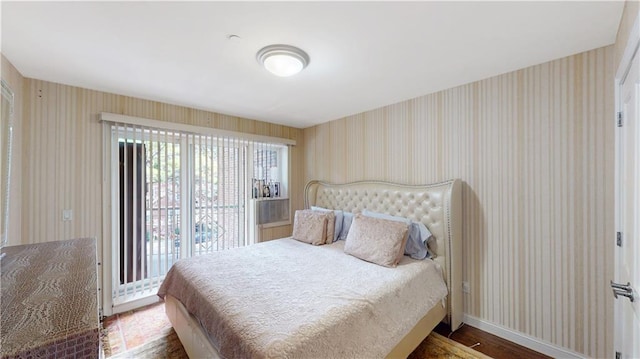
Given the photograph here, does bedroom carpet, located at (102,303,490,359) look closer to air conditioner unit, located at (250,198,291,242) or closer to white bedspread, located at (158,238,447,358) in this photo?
white bedspread, located at (158,238,447,358)

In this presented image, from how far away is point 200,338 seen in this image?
1.77m

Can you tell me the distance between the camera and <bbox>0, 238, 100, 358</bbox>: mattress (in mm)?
680

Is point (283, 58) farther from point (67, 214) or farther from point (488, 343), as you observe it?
point (488, 343)

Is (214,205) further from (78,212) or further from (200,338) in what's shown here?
(200,338)

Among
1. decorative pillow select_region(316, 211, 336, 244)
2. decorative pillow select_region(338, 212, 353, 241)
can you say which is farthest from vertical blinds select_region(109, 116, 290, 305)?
decorative pillow select_region(338, 212, 353, 241)

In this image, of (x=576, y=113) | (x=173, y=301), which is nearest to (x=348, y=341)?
(x=173, y=301)

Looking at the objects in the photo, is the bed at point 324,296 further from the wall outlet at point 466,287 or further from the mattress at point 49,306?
the mattress at point 49,306

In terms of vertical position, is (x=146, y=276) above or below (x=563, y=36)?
below

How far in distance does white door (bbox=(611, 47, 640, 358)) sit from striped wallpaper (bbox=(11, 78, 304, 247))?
405 cm

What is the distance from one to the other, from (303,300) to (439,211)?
163 centimetres

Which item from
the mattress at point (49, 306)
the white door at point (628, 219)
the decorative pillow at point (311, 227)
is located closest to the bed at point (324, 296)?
the decorative pillow at point (311, 227)

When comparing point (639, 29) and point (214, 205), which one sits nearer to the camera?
point (639, 29)

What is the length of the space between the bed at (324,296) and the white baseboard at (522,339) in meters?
0.19

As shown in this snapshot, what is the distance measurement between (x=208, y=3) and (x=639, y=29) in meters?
2.06
